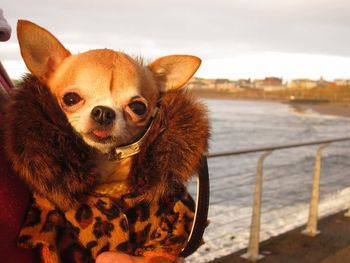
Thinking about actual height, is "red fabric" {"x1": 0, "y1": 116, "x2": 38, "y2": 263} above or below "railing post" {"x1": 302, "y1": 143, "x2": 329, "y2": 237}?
above

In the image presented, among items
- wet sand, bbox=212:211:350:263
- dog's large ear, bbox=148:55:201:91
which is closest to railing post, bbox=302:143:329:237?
wet sand, bbox=212:211:350:263

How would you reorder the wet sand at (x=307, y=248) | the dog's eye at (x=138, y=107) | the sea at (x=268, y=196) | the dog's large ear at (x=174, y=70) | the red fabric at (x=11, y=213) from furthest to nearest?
the sea at (x=268, y=196), the wet sand at (x=307, y=248), the dog's large ear at (x=174, y=70), the dog's eye at (x=138, y=107), the red fabric at (x=11, y=213)

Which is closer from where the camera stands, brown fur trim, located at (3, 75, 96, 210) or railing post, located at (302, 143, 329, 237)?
brown fur trim, located at (3, 75, 96, 210)

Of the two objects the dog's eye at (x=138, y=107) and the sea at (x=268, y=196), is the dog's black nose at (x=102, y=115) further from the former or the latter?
the sea at (x=268, y=196)

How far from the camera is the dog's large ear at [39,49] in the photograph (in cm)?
117

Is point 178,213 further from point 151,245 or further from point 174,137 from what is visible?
point 174,137

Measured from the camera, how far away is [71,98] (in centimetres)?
118

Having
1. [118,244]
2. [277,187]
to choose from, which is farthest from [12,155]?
[277,187]

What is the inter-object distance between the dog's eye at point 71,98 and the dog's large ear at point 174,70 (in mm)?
268

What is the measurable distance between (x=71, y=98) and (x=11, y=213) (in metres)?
0.31

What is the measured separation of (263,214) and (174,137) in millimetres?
5257

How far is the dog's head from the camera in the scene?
117 cm

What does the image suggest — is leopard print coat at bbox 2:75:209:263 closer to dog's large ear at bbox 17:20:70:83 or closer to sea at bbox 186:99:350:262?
dog's large ear at bbox 17:20:70:83

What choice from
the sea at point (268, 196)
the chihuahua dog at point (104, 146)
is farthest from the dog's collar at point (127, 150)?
the sea at point (268, 196)
